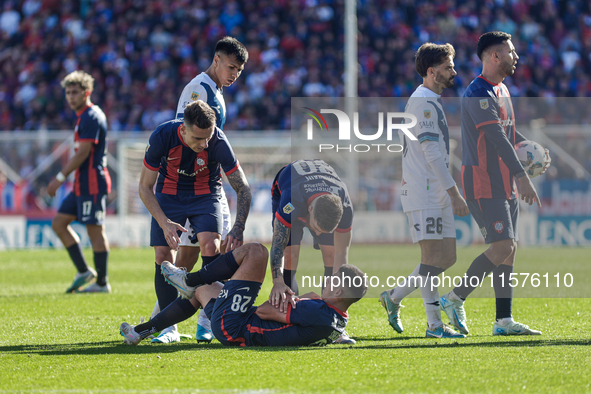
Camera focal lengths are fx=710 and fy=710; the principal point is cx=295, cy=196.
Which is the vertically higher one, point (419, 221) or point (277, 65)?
point (277, 65)

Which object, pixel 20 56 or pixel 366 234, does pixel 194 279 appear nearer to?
pixel 366 234

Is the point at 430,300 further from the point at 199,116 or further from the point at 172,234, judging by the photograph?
the point at 199,116

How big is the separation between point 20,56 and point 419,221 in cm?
2143

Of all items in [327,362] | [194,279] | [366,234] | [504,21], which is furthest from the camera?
[504,21]

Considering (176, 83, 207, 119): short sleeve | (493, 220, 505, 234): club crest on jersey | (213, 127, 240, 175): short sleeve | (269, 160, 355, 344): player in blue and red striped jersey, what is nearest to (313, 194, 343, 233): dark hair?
(269, 160, 355, 344): player in blue and red striped jersey

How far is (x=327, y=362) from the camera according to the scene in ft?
14.1

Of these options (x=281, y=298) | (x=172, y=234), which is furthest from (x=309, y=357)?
(x=172, y=234)

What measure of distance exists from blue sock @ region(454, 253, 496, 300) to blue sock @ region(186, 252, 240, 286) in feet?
6.11

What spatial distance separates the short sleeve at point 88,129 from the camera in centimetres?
841

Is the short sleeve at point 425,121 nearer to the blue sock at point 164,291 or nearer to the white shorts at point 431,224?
the white shorts at point 431,224

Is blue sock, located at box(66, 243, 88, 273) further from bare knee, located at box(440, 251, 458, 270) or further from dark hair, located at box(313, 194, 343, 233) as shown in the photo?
bare knee, located at box(440, 251, 458, 270)

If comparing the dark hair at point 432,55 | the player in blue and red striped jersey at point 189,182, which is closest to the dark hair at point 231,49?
the player in blue and red striped jersey at point 189,182

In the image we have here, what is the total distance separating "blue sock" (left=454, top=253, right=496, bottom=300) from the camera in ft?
18.2

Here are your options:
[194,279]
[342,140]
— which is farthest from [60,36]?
[194,279]
